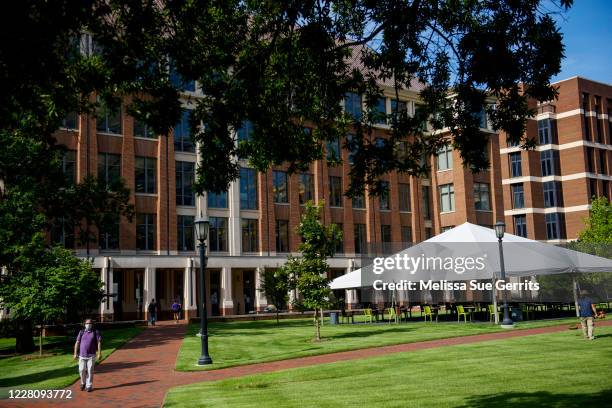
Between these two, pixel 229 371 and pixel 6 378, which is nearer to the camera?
pixel 229 371

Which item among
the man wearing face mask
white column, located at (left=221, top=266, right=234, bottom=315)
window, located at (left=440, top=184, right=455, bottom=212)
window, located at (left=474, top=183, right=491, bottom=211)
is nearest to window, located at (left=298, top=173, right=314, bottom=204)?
white column, located at (left=221, top=266, right=234, bottom=315)

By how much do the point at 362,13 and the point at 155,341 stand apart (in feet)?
68.1

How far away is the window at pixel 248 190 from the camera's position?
166 ft

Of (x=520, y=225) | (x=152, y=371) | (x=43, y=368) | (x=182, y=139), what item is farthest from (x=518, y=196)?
(x=152, y=371)

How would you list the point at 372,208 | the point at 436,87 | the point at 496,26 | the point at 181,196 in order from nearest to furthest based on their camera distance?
the point at 496,26 → the point at 436,87 → the point at 181,196 → the point at 372,208

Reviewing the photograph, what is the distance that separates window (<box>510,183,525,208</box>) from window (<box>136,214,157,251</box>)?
40.4m

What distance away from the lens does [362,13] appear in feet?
37.1

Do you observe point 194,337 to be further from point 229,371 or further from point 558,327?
point 558,327

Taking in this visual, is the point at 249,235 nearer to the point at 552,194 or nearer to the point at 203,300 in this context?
the point at 203,300

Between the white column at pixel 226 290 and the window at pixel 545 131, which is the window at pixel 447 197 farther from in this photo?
the white column at pixel 226 290

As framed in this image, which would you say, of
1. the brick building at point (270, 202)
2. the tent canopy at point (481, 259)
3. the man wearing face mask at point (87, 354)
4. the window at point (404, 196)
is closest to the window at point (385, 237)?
the brick building at point (270, 202)

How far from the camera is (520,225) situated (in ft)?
226

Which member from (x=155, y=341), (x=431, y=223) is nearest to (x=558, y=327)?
(x=155, y=341)

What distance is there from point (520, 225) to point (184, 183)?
38.3 m
